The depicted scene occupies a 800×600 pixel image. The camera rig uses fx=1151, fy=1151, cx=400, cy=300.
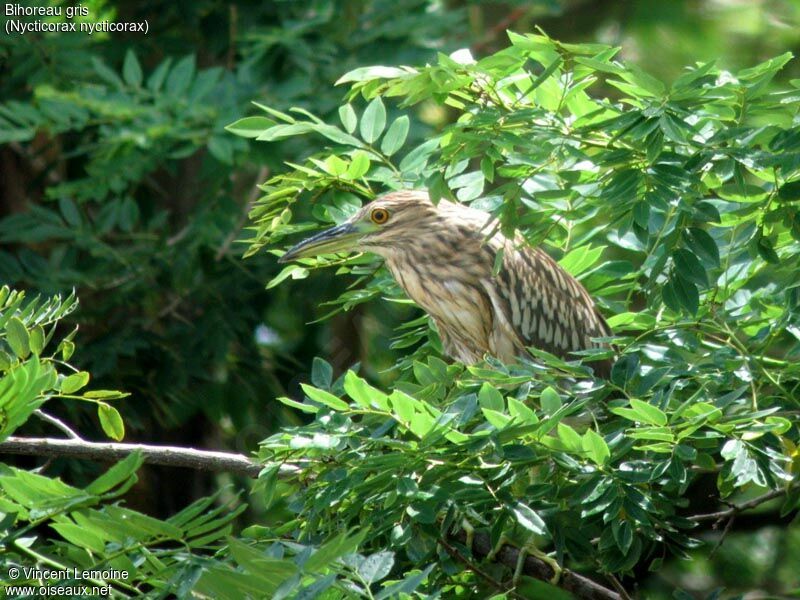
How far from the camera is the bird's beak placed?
3336 mm

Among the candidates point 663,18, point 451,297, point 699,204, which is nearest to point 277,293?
point 451,297

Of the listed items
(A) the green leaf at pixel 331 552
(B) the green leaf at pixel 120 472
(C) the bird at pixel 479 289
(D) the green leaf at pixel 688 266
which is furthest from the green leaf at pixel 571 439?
(C) the bird at pixel 479 289

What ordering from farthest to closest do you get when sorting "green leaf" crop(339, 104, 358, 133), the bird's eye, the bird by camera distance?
the bird → the bird's eye → "green leaf" crop(339, 104, 358, 133)

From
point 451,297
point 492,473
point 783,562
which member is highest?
point 492,473

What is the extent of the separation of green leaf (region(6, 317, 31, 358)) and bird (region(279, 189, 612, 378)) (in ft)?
5.42

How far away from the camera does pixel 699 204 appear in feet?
8.27

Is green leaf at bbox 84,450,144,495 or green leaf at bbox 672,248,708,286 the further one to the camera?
green leaf at bbox 672,248,708,286

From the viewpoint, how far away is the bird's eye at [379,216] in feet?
12.0

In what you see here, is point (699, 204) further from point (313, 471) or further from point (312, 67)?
point (312, 67)

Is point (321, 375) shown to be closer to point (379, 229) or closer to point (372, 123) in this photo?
point (372, 123)

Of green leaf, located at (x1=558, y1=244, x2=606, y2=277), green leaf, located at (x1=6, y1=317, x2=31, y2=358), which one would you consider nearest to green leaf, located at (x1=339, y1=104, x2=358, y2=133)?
green leaf, located at (x1=558, y1=244, x2=606, y2=277)

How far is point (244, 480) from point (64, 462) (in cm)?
131

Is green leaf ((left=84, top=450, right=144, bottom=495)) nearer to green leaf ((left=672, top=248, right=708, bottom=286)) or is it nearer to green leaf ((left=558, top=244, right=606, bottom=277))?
green leaf ((left=672, top=248, right=708, bottom=286))

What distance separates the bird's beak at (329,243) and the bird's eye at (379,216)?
124 mm
